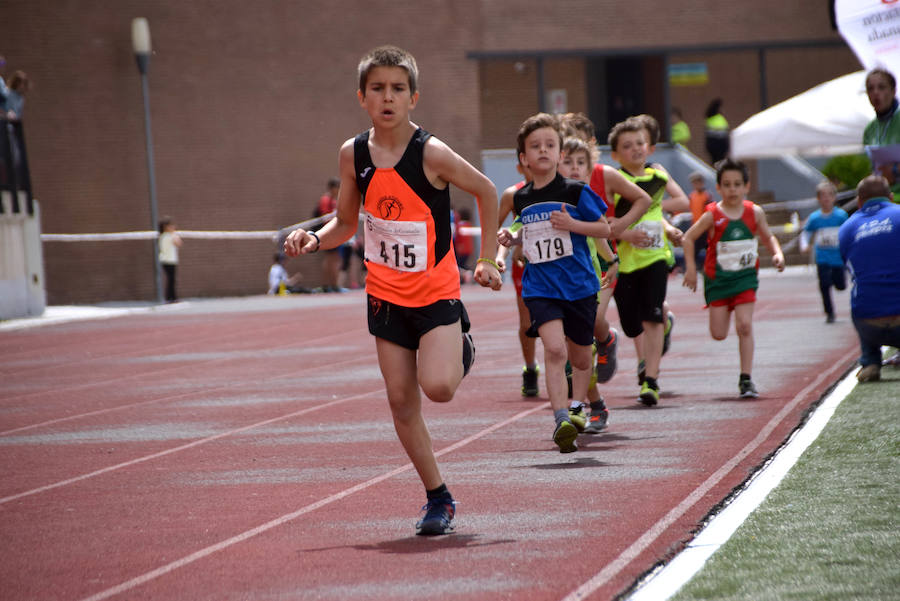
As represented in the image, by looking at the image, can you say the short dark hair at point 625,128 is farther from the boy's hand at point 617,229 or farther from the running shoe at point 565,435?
the running shoe at point 565,435

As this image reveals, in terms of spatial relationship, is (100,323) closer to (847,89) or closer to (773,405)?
(847,89)

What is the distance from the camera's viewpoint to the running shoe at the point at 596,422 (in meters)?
9.26

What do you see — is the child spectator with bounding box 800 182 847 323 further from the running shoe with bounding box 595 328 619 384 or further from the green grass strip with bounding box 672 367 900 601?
the green grass strip with bounding box 672 367 900 601

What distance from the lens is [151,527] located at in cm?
Answer: 671

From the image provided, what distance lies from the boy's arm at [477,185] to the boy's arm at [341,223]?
366 mm

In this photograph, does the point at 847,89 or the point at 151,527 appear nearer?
the point at 151,527

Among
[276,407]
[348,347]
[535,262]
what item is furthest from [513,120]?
[535,262]

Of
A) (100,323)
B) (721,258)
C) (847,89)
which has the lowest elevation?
(100,323)

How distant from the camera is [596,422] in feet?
30.5

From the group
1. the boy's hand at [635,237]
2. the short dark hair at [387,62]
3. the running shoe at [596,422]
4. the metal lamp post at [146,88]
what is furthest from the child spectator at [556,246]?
the metal lamp post at [146,88]

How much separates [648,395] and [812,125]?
12.7 metres

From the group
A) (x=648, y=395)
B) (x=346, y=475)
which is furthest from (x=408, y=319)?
(x=648, y=395)

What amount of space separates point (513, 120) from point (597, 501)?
103 feet

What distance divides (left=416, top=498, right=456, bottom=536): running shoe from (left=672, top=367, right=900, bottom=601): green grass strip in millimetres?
1233
